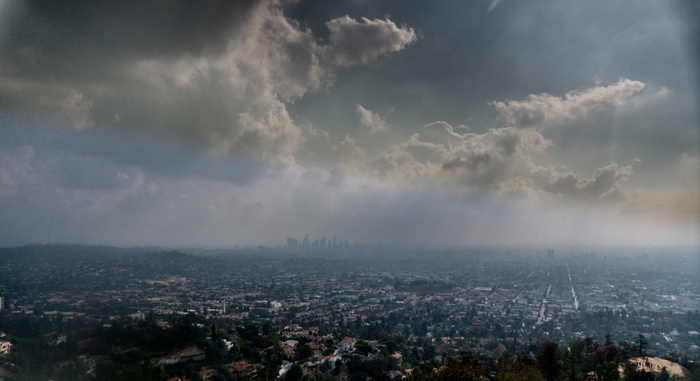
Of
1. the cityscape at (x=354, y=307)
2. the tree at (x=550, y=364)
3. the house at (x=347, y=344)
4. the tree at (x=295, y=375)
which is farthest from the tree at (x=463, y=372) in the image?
the house at (x=347, y=344)

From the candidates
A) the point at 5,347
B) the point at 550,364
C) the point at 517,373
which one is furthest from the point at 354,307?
the point at 517,373

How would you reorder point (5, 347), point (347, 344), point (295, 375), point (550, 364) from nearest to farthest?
point (550, 364) → point (295, 375) → point (5, 347) → point (347, 344)

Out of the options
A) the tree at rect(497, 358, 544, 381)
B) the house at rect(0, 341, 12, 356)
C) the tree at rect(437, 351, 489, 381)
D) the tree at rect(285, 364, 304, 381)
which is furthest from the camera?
the house at rect(0, 341, 12, 356)

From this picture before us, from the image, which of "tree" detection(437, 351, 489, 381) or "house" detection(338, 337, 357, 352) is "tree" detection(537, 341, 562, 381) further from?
"house" detection(338, 337, 357, 352)

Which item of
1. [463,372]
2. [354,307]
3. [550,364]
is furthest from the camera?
[354,307]

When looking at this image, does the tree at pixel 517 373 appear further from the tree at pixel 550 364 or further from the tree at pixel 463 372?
the tree at pixel 550 364

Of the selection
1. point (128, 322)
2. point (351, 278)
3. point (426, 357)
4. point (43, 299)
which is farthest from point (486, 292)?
point (43, 299)

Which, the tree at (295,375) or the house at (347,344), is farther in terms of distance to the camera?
the house at (347,344)

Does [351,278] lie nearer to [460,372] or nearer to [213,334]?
[213,334]

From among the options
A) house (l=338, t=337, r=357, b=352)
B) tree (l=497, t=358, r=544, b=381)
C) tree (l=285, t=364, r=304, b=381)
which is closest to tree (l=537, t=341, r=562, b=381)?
tree (l=497, t=358, r=544, b=381)

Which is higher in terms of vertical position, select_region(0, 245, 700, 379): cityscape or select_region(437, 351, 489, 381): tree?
select_region(437, 351, 489, 381): tree

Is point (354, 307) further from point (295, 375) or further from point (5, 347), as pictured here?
point (5, 347)
